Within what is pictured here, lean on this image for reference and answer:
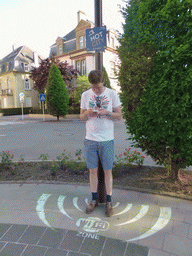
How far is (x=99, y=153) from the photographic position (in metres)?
2.85

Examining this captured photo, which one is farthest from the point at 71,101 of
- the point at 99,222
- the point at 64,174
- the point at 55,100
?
the point at 99,222

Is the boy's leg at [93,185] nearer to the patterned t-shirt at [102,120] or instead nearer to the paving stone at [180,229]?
the patterned t-shirt at [102,120]

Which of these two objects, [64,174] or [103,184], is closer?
[103,184]

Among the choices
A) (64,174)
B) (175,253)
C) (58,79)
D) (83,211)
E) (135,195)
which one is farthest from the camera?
(58,79)

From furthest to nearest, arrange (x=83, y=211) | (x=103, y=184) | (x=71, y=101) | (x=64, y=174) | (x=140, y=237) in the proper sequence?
(x=71, y=101)
(x=64, y=174)
(x=103, y=184)
(x=83, y=211)
(x=140, y=237)

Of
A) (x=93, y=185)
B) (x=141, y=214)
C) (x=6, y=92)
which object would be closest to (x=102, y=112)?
(x=93, y=185)

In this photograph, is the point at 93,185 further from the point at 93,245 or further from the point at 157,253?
the point at 157,253

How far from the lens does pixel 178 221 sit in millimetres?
2672

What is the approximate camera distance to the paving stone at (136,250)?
6.88ft

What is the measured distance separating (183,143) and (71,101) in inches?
1018

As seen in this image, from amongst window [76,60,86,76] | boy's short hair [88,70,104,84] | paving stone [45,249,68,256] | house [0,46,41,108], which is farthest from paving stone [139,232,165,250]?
house [0,46,41,108]

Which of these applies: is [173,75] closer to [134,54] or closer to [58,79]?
[134,54]

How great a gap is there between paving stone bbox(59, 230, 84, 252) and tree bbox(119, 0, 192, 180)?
1906mm

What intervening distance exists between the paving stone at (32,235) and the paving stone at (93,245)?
1.78 feet
